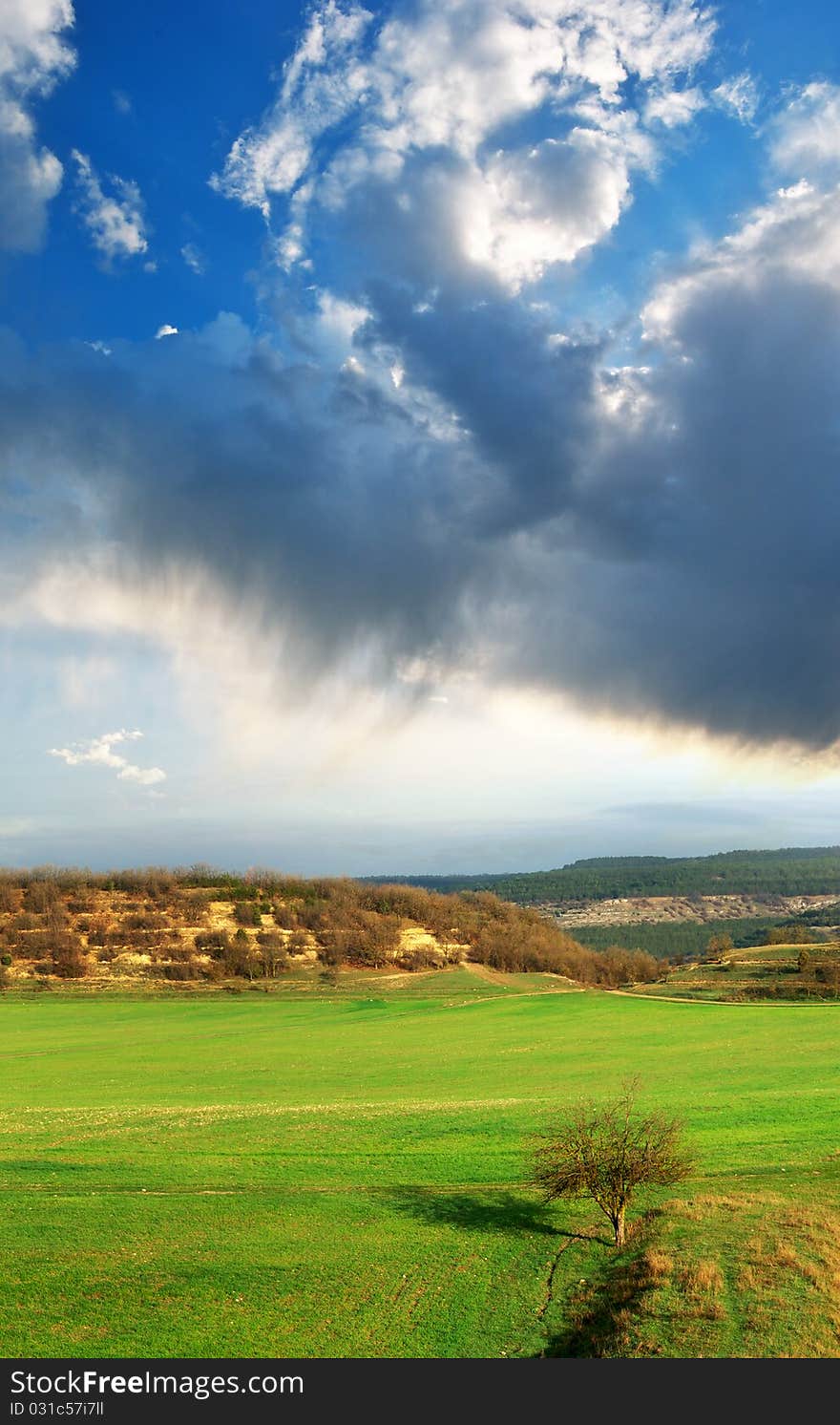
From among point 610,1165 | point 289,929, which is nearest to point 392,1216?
point 610,1165

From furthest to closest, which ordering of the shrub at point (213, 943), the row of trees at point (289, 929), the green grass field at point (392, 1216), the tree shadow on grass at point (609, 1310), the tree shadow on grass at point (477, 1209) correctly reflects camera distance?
the shrub at point (213, 943) < the row of trees at point (289, 929) < the tree shadow on grass at point (477, 1209) < the green grass field at point (392, 1216) < the tree shadow on grass at point (609, 1310)

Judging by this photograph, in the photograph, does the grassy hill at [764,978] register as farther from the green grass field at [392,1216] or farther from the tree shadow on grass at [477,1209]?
the tree shadow on grass at [477,1209]

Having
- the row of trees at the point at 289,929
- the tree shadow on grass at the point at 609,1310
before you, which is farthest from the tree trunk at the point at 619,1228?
the row of trees at the point at 289,929

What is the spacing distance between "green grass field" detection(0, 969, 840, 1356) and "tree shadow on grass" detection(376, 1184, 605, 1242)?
10cm

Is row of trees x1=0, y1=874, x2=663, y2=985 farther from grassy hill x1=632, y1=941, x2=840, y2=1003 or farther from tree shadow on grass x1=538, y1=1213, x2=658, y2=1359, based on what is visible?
tree shadow on grass x1=538, y1=1213, x2=658, y2=1359

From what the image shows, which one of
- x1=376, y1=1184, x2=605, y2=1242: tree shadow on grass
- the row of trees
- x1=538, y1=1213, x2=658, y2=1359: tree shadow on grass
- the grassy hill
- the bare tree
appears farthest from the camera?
the row of trees

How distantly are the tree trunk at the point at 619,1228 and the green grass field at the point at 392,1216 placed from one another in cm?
44

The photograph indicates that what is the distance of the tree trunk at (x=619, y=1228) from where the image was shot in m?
22.7

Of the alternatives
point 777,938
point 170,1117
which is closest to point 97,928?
point 170,1117

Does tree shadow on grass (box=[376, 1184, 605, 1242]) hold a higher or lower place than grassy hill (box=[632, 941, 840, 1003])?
higher

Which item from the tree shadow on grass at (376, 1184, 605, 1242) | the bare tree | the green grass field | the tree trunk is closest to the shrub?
the green grass field

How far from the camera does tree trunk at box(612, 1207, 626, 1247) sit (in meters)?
22.7

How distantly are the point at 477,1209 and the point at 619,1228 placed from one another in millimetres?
4788

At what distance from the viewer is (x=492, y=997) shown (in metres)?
105
